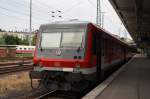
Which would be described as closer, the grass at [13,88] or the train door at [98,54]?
the grass at [13,88]

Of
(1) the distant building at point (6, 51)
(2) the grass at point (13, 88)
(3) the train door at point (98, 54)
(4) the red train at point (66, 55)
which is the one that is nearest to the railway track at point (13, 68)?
(2) the grass at point (13, 88)

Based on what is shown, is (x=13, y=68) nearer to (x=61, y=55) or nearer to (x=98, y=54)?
(x=98, y=54)

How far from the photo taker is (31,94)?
12.4 meters

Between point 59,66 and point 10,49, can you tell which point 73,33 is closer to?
point 59,66

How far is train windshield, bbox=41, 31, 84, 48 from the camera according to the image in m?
12.2

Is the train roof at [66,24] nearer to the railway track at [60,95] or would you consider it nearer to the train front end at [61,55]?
the train front end at [61,55]

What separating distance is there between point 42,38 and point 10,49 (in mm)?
43506

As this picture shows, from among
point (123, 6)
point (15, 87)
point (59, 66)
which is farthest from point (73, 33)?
point (123, 6)

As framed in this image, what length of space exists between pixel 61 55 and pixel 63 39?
0.65 metres

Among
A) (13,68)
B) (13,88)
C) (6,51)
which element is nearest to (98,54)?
(13,88)

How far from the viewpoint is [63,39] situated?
1249 centimetres

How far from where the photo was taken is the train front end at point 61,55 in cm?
1174

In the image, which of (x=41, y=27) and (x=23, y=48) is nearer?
(x=41, y=27)

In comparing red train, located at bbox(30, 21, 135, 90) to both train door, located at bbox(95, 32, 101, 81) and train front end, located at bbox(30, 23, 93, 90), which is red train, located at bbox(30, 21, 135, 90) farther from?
train door, located at bbox(95, 32, 101, 81)
